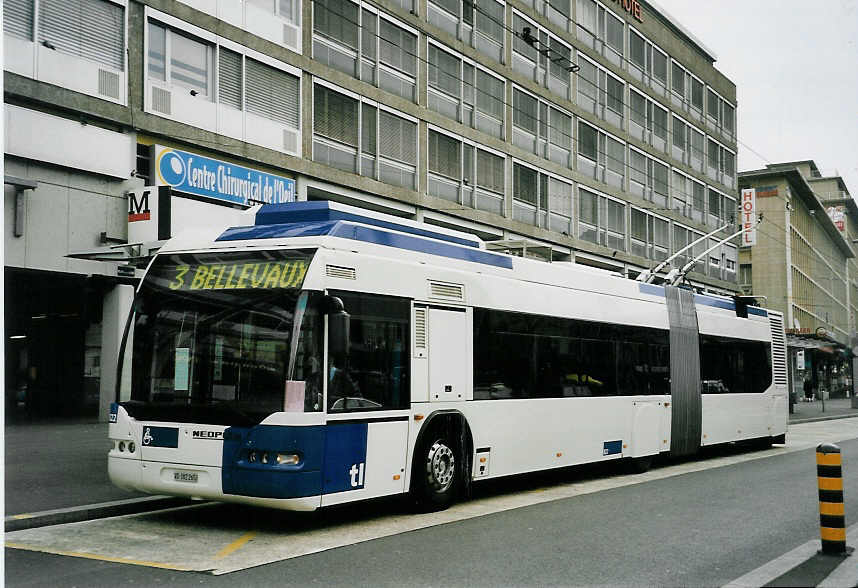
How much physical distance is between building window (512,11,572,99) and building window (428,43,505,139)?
2.09m

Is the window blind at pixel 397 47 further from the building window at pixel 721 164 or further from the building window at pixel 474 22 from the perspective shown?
the building window at pixel 721 164

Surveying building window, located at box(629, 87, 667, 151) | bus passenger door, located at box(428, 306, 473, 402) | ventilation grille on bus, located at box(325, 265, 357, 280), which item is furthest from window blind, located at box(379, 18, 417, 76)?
ventilation grille on bus, located at box(325, 265, 357, 280)

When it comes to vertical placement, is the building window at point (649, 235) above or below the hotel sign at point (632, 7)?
below

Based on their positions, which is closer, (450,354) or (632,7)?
(450,354)

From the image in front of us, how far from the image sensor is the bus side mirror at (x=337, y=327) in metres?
8.63

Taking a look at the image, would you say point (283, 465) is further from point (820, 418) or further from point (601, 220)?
point (601, 220)

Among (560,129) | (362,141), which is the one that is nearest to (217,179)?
(362,141)

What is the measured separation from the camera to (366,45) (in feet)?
88.0

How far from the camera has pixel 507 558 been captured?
7715mm

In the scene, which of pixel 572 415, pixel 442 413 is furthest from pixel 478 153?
pixel 442 413

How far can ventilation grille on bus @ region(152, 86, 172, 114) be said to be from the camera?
67.6 ft

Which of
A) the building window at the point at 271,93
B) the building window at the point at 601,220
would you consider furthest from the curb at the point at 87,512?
the building window at the point at 601,220

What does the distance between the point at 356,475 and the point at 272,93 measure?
640 inches

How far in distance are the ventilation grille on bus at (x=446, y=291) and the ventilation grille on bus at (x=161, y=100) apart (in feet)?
39.6
